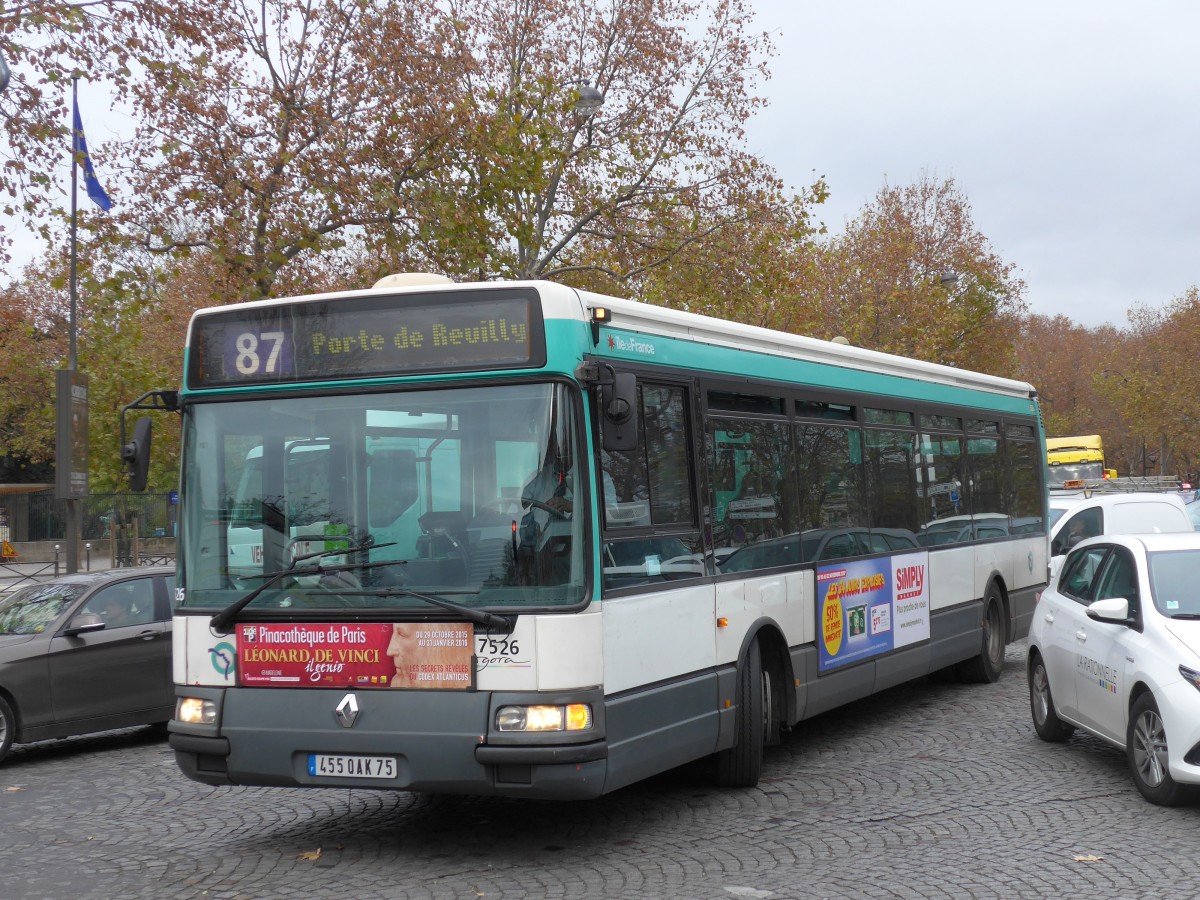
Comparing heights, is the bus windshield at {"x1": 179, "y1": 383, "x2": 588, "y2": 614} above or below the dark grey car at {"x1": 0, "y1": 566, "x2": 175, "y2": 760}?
above

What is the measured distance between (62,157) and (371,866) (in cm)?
1372

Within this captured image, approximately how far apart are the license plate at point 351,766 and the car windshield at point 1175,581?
456 centimetres

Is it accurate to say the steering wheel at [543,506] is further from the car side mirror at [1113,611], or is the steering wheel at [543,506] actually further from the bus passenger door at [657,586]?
the car side mirror at [1113,611]

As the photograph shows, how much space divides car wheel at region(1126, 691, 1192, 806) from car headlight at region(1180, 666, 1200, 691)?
28 cm

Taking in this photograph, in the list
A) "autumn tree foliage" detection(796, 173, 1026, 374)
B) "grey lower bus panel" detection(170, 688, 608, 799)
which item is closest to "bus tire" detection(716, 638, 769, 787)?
"grey lower bus panel" detection(170, 688, 608, 799)

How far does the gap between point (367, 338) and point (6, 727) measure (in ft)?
18.7

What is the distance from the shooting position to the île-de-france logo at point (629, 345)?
7445mm

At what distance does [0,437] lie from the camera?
58219 millimetres

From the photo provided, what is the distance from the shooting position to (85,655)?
11.4 metres

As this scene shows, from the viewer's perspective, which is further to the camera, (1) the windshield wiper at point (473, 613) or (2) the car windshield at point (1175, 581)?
(2) the car windshield at point (1175, 581)

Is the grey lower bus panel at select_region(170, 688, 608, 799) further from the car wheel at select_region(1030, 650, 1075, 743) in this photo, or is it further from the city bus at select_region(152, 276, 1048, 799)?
the car wheel at select_region(1030, 650, 1075, 743)

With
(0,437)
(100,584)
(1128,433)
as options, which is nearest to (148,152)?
(100,584)

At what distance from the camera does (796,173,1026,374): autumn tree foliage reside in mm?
42906

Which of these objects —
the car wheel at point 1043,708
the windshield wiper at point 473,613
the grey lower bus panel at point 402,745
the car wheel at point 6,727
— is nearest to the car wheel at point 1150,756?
the car wheel at point 1043,708
